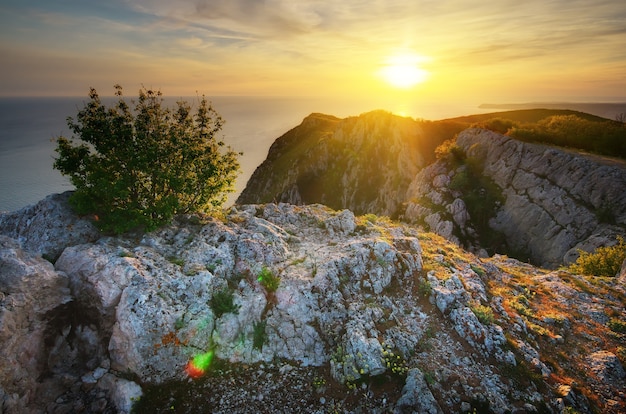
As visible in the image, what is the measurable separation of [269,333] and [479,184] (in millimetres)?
47329

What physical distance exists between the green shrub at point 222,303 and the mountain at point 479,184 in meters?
36.8

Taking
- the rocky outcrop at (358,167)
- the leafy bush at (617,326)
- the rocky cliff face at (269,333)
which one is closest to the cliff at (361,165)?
the rocky outcrop at (358,167)

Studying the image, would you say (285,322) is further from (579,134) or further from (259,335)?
(579,134)

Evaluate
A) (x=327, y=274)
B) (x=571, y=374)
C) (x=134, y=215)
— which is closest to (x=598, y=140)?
(x=571, y=374)

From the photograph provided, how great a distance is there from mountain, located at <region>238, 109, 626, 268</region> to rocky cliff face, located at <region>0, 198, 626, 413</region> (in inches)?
920

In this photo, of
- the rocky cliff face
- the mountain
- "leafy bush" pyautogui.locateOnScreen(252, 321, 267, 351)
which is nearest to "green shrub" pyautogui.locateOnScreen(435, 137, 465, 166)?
the mountain

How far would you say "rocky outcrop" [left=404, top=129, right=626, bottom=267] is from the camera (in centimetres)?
3466

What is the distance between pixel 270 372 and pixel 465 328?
30.7 ft

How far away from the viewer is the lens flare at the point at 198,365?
40.1ft

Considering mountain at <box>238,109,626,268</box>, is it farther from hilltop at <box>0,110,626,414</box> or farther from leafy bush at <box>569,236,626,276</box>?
hilltop at <box>0,110,626,414</box>

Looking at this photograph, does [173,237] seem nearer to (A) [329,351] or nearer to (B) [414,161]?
(A) [329,351]

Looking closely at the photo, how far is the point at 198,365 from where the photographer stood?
12453 millimetres

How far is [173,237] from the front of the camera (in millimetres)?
17391

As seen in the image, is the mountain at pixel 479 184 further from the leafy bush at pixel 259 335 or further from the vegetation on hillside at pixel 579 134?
the leafy bush at pixel 259 335
